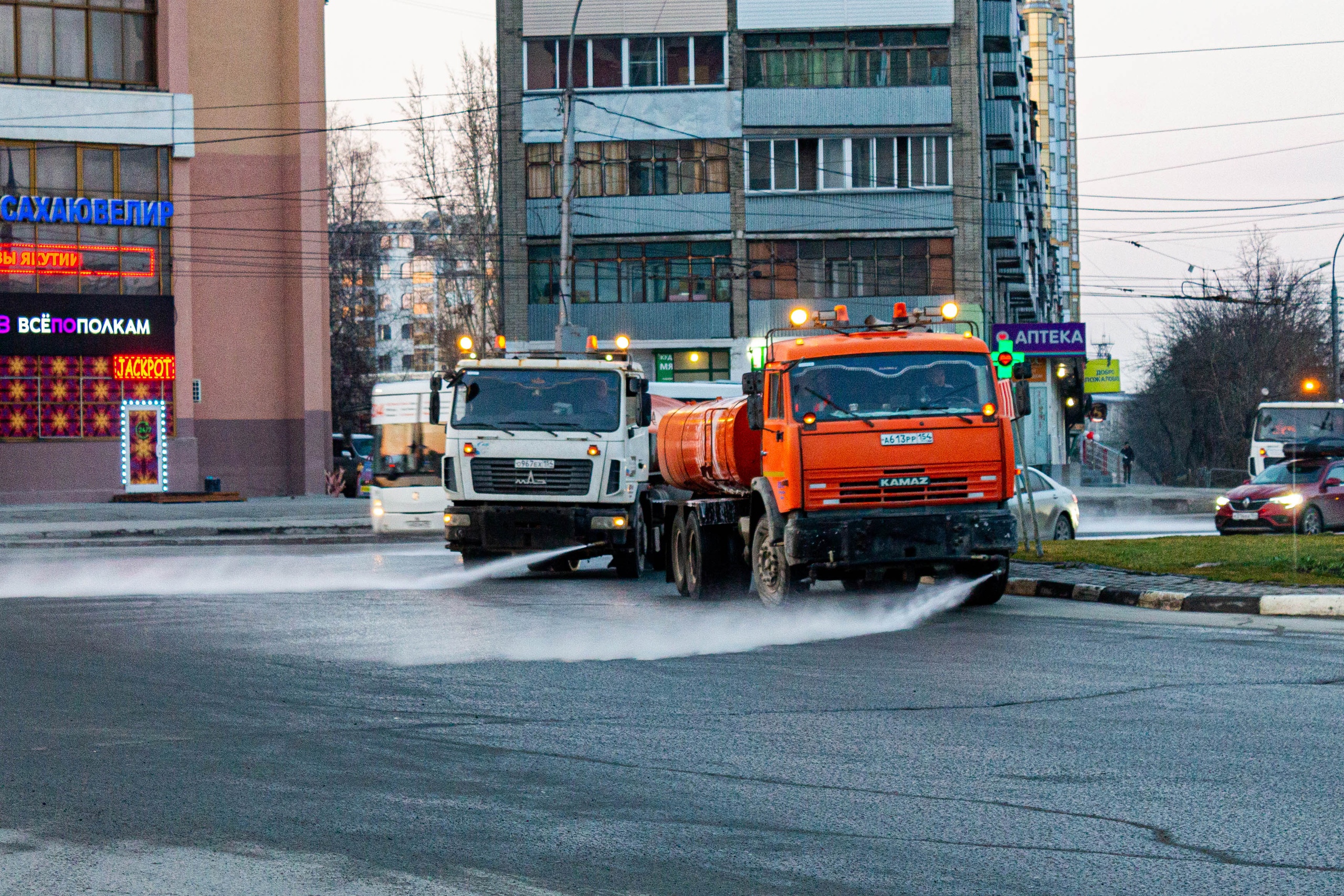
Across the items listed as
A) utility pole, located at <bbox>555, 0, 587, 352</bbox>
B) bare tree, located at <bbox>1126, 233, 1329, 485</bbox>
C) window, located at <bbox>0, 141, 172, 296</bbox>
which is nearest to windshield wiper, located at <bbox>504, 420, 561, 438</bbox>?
utility pole, located at <bbox>555, 0, 587, 352</bbox>

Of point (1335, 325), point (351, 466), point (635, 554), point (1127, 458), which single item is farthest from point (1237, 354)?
point (635, 554)

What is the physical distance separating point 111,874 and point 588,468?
1480 cm

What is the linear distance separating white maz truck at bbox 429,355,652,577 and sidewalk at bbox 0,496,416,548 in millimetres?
10792

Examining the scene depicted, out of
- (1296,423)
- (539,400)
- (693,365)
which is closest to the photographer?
(539,400)

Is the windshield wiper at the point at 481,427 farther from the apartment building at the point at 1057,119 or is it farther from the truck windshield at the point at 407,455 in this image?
the apartment building at the point at 1057,119

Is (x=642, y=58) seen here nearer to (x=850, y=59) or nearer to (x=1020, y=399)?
(x=850, y=59)

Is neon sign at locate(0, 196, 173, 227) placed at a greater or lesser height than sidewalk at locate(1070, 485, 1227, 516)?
greater

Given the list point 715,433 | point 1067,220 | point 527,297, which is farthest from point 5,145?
point 1067,220

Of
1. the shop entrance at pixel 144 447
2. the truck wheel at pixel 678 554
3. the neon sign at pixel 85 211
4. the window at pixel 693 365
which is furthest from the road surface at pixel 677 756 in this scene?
the window at pixel 693 365

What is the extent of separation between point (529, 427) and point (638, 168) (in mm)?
33167

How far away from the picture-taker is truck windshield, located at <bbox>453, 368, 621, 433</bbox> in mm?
20703

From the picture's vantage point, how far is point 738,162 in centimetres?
5284

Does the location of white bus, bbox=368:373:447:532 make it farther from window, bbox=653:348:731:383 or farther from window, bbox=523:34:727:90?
window, bbox=523:34:727:90

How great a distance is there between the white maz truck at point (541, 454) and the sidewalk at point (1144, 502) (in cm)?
2205
